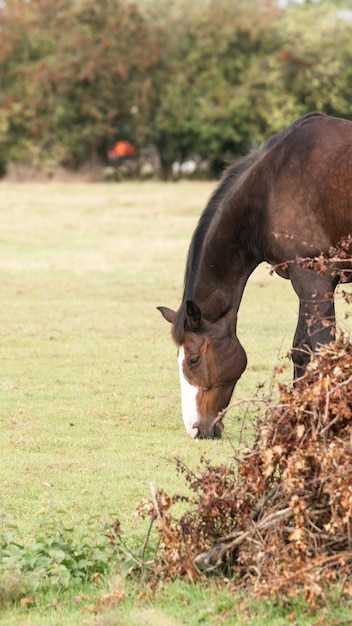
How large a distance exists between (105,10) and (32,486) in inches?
1495

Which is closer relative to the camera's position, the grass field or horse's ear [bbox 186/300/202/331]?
the grass field

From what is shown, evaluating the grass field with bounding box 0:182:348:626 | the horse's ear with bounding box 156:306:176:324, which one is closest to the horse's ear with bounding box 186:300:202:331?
the horse's ear with bounding box 156:306:176:324

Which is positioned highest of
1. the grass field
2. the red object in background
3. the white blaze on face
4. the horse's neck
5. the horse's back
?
the horse's back

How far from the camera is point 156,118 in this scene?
4350 centimetres

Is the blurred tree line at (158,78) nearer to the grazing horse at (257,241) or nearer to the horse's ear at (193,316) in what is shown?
the grazing horse at (257,241)

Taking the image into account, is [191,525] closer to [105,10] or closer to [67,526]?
[67,526]

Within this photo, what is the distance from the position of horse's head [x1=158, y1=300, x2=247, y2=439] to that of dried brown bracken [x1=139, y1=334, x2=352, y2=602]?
9.10 feet

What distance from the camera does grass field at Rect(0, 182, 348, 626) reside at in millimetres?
6180

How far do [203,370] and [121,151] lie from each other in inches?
1435

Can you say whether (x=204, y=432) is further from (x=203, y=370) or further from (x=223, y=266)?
(x=223, y=266)

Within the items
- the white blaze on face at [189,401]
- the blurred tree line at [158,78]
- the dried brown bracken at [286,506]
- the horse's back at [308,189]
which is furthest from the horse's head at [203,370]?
the blurred tree line at [158,78]

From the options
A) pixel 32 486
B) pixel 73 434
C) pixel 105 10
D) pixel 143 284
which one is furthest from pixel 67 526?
pixel 105 10

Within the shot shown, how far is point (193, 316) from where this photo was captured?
815cm

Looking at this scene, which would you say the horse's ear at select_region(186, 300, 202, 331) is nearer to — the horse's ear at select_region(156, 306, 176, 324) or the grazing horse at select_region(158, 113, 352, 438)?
the grazing horse at select_region(158, 113, 352, 438)
